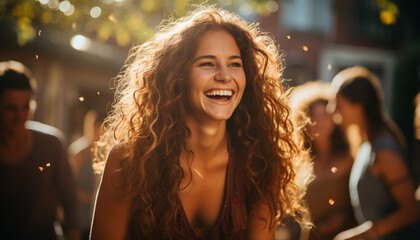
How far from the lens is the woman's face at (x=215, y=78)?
7.25ft

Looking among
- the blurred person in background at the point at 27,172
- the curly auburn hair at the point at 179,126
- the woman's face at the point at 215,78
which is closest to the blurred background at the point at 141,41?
the curly auburn hair at the point at 179,126

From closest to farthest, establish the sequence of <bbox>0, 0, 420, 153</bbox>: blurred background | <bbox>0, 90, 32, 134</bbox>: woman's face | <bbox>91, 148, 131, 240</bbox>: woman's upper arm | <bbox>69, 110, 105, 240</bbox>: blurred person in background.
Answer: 1. <bbox>91, 148, 131, 240</bbox>: woman's upper arm
2. <bbox>0, 90, 32, 134</bbox>: woman's face
3. <bbox>0, 0, 420, 153</bbox>: blurred background
4. <bbox>69, 110, 105, 240</bbox>: blurred person in background

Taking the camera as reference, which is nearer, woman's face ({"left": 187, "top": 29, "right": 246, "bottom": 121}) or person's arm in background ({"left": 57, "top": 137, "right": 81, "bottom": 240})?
woman's face ({"left": 187, "top": 29, "right": 246, "bottom": 121})

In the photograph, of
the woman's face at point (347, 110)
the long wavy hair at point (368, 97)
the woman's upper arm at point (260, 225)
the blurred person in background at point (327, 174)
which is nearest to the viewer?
the woman's upper arm at point (260, 225)

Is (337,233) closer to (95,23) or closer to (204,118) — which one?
(204,118)

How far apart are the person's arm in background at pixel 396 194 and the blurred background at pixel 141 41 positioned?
2.98 ft

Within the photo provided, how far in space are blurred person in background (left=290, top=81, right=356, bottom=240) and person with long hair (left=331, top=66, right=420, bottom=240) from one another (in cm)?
13

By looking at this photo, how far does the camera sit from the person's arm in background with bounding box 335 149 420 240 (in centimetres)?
303

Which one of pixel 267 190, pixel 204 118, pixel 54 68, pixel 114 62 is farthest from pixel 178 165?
pixel 114 62

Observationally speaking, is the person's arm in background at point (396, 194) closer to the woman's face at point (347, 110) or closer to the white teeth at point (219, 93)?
the woman's face at point (347, 110)

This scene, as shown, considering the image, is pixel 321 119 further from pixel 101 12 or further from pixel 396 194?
pixel 101 12

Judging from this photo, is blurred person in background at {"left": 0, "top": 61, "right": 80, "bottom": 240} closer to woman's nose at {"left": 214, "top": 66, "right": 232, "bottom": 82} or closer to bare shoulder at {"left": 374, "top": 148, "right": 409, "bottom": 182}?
woman's nose at {"left": 214, "top": 66, "right": 232, "bottom": 82}

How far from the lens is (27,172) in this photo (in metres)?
3.15

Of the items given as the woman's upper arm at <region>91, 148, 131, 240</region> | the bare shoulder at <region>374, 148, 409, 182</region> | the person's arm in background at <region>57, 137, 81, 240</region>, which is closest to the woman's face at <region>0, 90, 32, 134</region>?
the person's arm in background at <region>57, 137, 81, 240</region>
